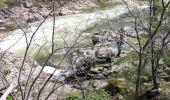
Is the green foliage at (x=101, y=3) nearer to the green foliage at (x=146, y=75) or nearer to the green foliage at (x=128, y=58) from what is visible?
the green foliage at (x=128, y=58)

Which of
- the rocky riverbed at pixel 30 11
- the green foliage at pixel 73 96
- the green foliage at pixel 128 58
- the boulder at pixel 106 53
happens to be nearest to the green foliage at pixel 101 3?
the rocky riverbed at pixel 30 11

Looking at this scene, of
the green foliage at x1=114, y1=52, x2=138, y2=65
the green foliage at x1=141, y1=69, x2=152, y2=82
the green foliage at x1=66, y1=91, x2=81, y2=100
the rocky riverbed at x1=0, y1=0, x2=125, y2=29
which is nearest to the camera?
the green foliage at x1=66, y1=91, x2=81, y2=100

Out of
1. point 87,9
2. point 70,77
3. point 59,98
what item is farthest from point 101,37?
point 87,9

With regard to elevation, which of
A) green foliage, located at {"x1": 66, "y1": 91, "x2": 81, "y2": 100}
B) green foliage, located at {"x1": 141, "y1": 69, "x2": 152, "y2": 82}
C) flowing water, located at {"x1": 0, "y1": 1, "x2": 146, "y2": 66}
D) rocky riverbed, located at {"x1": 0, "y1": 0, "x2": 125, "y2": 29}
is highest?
rocky riverbed, located at {"x1": 0, "y1": 0, "x2": 125, "y2": 29}

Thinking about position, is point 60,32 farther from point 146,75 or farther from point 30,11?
point 146,75

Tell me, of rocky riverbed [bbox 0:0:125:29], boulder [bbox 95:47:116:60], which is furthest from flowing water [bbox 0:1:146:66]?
boulder [bbox 95:47:116:60]

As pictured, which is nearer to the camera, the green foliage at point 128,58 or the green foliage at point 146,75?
the green foliage at point 146,75

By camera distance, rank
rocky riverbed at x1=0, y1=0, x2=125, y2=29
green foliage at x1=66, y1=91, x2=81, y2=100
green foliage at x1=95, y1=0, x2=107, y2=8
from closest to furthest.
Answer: green foliage at x1=66, y1=91, x2=81, y2=100, rocky riverbed at x1=0, y1=0, x2=125, y2=29, green foliage at x1=95, y1=0, x2=107, y2=8

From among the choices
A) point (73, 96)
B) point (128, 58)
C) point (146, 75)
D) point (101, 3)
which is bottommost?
point (73, 96)

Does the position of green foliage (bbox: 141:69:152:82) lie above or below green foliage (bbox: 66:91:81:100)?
above

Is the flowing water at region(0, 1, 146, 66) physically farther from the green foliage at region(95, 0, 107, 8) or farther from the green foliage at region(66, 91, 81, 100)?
the green foliage at region(66, 91, 81, 100)

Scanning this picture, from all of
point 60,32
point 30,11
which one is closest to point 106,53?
point 60,32

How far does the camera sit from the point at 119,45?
1009 inches

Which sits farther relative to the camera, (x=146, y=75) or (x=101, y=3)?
(x=101, y=3)
